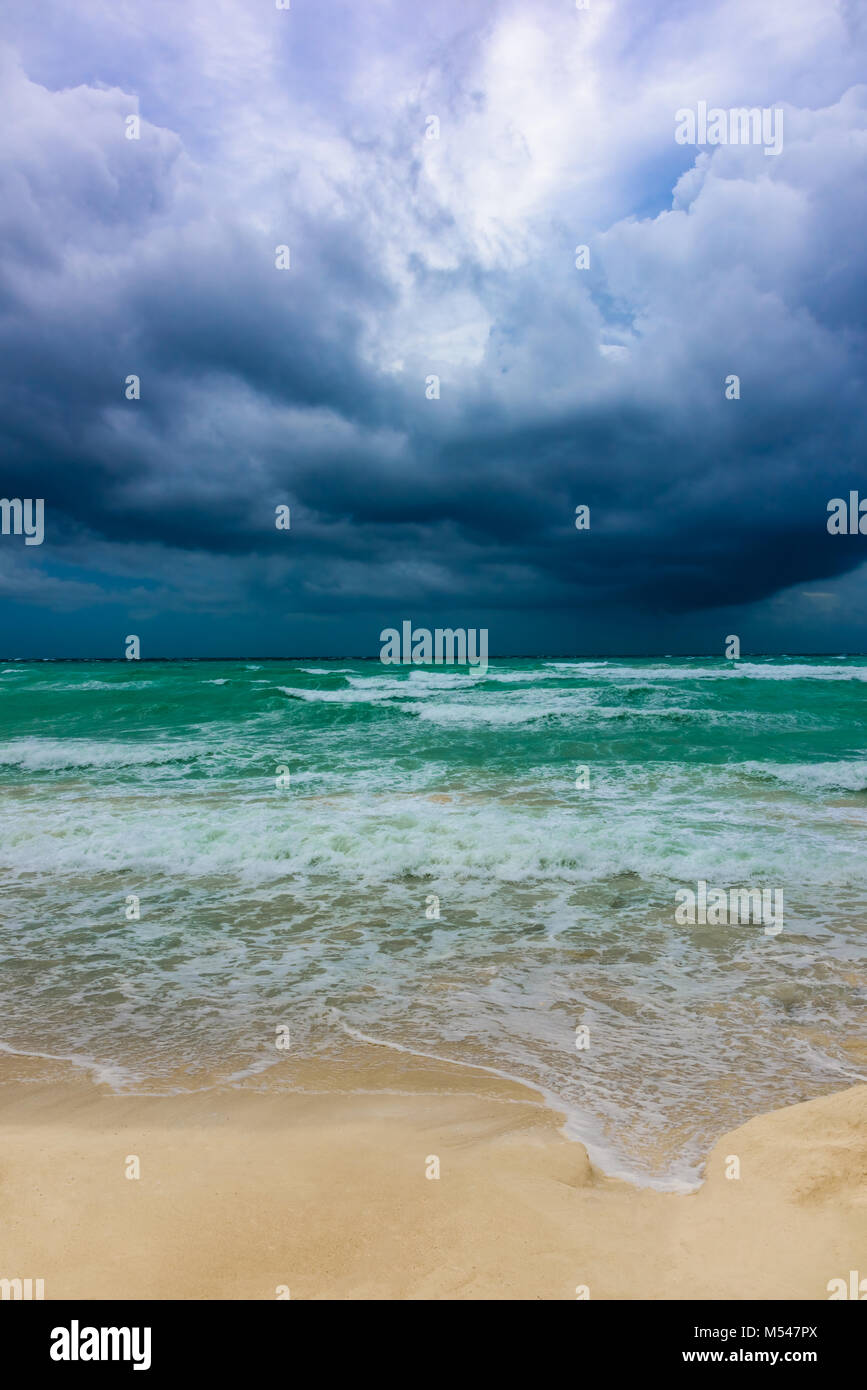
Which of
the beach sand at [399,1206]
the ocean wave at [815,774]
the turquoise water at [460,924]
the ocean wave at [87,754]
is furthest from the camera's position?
the ocean wave at [87,754]

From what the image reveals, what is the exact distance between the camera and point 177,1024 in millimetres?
5000

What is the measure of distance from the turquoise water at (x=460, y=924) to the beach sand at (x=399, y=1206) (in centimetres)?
37

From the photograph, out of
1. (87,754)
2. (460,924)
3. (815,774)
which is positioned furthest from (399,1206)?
(87,754)

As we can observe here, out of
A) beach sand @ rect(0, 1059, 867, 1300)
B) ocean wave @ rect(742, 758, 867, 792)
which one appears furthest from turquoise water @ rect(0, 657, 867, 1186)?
beach sand @ rect(0, 1059, 867, 1300)

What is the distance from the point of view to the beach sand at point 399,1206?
97.2 inches

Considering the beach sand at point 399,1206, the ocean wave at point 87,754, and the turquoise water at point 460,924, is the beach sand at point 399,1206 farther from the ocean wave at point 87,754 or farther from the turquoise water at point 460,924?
the ocean wave at point 87,754

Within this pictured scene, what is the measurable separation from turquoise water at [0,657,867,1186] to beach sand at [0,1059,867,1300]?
37cm

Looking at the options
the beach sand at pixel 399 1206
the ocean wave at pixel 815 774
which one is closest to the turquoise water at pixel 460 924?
the ocean wave at pixel 815 774

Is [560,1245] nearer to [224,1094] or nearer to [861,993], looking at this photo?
[224,1094]

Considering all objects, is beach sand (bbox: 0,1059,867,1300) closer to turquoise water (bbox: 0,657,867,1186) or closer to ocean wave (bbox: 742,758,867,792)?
turquoise water (bbox: 0,657,867,1186)

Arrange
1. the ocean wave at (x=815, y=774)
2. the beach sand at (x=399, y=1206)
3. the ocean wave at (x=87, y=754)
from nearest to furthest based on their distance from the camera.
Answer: the beach sand at (x=399, y=1206)
the ocean wave at (x=815, y=774)
the ocean wave at (x=87, y=754)

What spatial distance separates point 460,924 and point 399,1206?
423cm
